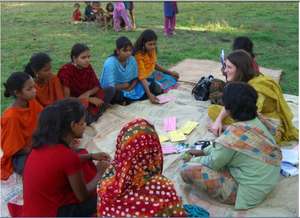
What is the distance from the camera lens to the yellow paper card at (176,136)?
4.36 meters

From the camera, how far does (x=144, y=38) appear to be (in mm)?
5398

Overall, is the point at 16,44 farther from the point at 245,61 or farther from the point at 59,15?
the point at 245,61

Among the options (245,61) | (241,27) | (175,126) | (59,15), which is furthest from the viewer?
(59,15)

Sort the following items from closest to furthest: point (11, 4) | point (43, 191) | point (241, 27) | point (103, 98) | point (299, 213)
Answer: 1. point (43, 191)
2. point (299, 213)
3. point (103, 98)
4. point (241, 27)
5. point (11, 4)

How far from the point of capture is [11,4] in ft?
45.5

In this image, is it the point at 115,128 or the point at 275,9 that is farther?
the point at 275,9

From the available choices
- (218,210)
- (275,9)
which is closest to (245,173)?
(218,210)

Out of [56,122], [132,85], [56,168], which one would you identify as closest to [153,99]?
[132,85]

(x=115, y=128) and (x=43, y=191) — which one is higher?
(x=43, y=191)

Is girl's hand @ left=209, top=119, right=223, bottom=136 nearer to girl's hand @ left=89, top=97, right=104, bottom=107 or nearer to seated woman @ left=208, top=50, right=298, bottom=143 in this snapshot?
seated woman @ left=208, top=50, right=298, bottom=143

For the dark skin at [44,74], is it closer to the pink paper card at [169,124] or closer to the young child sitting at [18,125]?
the young child sitting at [18,125]

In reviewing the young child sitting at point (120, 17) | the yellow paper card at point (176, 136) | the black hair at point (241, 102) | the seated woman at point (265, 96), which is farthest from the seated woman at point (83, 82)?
the young child sitting at point (120, 17)

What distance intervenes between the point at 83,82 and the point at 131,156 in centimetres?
246

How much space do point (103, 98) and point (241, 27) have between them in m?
5.16
